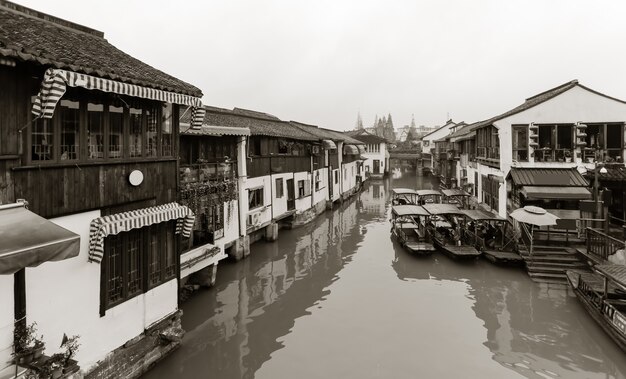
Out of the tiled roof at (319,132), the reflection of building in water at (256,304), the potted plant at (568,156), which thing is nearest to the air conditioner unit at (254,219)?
the reflection of building in water at (256,304)

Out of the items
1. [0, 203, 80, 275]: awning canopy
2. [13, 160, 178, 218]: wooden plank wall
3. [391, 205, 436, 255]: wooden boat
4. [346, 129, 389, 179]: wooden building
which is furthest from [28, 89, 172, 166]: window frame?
[346, 129, 389, 179]: wooden building

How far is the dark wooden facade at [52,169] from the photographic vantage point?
7.05 meters

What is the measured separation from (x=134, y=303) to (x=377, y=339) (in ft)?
24.0

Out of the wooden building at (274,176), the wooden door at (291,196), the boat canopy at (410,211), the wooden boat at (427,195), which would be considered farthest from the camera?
the wooden boat at (427,195)

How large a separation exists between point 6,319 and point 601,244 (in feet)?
65.4

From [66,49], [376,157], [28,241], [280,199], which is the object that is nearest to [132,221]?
[28,241]

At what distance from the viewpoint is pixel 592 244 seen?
17.0m

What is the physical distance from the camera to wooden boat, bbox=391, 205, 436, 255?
2134cm

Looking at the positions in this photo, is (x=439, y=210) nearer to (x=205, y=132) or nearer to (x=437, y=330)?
(x=437, y=330)

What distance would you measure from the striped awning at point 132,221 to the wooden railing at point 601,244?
1609cm

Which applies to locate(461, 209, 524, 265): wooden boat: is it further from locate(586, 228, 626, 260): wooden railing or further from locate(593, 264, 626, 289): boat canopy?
locate(593, 264, 626, 289): boat canopy

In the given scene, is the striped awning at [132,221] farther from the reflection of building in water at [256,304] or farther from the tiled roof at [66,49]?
the reflection of building in water at [256,304]

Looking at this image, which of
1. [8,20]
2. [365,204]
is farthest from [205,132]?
[365,204]

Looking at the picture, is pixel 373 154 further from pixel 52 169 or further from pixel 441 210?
pixel 52 169
